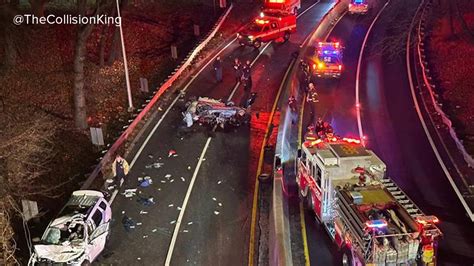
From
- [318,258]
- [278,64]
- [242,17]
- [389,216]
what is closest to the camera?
[389,216]

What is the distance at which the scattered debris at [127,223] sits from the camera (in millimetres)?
19438

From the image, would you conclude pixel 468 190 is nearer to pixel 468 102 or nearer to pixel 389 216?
pixel 389 216

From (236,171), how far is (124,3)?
13.9 metres

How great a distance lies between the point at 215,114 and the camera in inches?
1069

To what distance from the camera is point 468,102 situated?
29297 mm

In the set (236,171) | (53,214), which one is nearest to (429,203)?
(236,171)

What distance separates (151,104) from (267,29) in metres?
12.0

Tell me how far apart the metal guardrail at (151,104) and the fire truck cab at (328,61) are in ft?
26.9

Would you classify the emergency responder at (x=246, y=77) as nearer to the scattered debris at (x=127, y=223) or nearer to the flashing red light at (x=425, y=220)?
the scattered debris at (x=127, y=223)

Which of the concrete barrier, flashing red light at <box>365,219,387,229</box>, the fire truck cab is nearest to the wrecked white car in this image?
the concrete barrier

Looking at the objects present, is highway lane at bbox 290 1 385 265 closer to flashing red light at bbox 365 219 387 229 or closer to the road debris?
flashing red light at bbox 365 219 387 229

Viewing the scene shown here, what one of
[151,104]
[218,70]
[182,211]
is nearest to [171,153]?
[182,211]

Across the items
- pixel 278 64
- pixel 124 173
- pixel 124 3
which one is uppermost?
pixel 124 3

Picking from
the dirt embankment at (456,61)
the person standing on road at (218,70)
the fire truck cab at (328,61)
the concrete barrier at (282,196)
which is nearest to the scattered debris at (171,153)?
the concrete barrier at (282,196)
